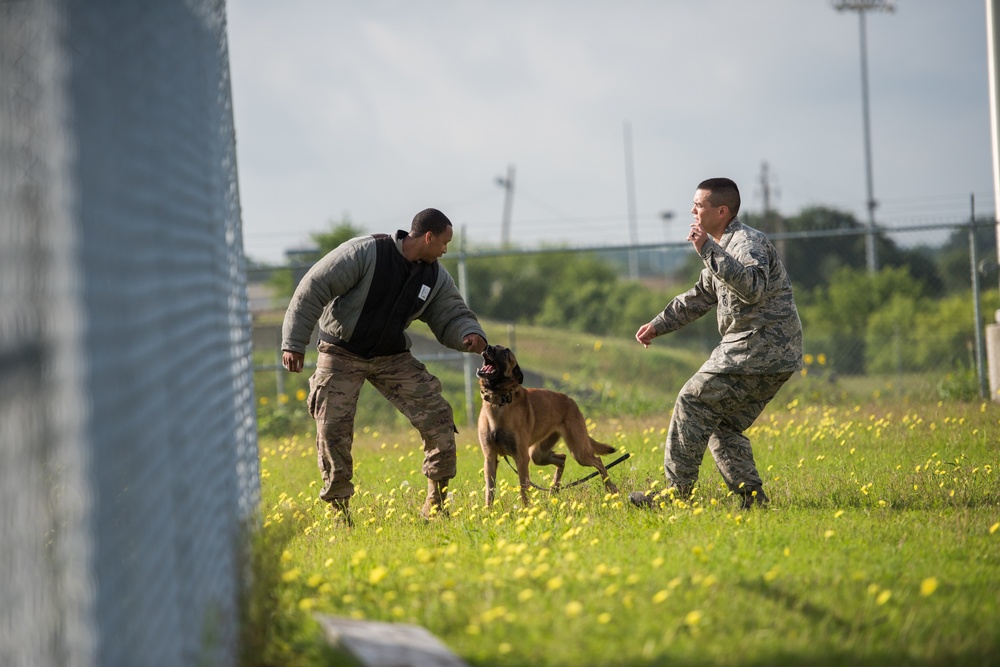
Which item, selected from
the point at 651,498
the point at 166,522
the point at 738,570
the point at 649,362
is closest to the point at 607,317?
the point at 649,362

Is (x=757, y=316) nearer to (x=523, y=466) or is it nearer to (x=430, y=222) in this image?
(x=523, y=466)

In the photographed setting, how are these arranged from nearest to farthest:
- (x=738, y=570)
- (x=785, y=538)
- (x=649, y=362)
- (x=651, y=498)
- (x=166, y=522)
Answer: (x=166, y=522)
(x=738, y=570)
(x=785, y=538)
(x=651, y=498)
(x=649, y=362)

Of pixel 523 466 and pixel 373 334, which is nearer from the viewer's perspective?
pixel 373 334

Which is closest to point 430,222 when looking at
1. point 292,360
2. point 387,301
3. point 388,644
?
point 387,301

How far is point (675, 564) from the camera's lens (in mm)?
4496

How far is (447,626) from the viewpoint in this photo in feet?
12.0

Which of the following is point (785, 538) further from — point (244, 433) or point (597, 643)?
point (244, 433)

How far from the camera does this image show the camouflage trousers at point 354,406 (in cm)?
651

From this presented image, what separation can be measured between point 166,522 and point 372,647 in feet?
2.89

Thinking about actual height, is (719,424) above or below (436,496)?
above

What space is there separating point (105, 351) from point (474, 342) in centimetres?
444

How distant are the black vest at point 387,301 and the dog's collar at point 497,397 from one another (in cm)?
73

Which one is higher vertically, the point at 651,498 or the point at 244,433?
the point at 244,433

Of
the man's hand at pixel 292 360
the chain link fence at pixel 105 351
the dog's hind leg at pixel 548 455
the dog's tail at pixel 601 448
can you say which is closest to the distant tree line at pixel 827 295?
the dog's tail at pixel 601 448
